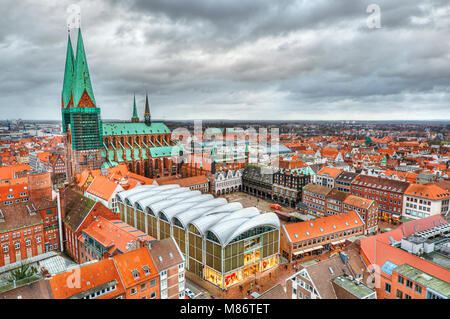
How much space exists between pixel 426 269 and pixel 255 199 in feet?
165

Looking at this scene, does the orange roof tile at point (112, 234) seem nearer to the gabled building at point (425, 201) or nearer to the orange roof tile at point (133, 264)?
the orange roof tile at point (133, 264)

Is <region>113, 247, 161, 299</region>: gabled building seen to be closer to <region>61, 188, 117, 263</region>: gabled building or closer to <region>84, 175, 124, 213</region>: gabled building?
<region>61, 188, 117, 263</region>: gabled building

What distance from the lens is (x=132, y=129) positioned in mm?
103375

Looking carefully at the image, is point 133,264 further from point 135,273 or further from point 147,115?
point 147,115

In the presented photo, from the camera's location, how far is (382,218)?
194 feet

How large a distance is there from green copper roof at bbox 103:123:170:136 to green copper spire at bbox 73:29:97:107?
17.8m

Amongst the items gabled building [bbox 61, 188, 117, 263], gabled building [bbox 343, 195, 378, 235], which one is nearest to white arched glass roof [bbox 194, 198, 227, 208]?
gabled building [bbox 61, 188, 117, 263]

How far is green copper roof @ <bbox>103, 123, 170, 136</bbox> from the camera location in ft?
321

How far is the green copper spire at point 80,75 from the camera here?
78.9 meters

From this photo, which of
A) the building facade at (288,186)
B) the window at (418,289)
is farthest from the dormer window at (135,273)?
the building facade at (288,186)

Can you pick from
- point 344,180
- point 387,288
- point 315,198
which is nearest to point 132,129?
point 315,198

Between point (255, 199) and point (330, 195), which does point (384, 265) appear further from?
point (255, 199)

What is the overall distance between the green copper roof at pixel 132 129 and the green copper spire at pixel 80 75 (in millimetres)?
17806

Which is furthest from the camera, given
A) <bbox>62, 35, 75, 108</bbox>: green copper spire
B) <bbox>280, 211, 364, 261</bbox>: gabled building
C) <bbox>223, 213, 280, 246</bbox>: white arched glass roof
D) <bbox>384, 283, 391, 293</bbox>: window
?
<bbox>62, 35, 75, 108</bbox>: green copper spire
